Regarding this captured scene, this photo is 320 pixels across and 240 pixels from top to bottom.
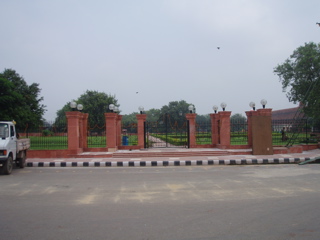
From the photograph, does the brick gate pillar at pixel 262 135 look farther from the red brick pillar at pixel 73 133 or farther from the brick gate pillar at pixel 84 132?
the brick gate pillar at pixel 84 132

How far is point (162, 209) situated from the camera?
5762 millimetres

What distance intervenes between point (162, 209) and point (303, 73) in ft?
85.5

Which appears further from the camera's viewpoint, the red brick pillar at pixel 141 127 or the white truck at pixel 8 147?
the red brick pillar at pixel 141 127

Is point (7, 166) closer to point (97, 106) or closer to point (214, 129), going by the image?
point (214, 129)

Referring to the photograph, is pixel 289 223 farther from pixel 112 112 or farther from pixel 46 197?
pixel 112 112

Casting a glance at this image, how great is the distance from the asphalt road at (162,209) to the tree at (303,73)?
720 inches

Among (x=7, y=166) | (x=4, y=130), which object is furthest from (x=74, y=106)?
(x=7, y=166)

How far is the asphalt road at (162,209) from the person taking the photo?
447 centimetres

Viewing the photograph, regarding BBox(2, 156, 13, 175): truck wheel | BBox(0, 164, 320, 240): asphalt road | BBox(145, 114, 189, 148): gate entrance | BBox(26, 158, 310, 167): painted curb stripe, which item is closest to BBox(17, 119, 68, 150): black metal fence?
BBox(26, 158, 310, 167): painted curb stripe

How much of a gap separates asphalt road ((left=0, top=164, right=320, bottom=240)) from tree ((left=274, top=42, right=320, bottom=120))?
1828cm

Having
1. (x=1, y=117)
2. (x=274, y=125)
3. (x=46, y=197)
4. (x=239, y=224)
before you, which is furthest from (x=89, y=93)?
(x=239, y=224)

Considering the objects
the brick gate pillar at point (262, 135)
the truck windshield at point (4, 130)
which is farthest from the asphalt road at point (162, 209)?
the brick gate pillar at point (262, 135)

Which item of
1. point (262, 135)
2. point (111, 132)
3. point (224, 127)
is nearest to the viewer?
point (262, 135)

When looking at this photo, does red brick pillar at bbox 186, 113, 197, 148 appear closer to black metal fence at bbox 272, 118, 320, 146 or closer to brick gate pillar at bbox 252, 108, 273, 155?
brick gate pillar at bbox 252, 108, 273, 155
